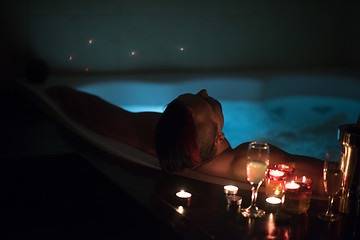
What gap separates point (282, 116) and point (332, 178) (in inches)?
103

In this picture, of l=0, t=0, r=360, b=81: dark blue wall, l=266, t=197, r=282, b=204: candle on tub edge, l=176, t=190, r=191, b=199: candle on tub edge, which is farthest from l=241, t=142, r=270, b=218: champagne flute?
l=0, t=0, r=360, b=81: dark blue wall

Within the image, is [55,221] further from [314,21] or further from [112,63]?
→ [314,21]

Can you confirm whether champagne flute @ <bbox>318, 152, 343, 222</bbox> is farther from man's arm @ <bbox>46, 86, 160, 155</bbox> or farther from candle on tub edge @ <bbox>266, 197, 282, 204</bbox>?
man's arm @ <bbox>46, 86, 160, 155</bbox>

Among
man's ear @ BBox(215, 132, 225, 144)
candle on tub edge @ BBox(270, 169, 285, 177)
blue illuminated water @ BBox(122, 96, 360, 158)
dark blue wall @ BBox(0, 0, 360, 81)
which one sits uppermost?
dark blue wall @ BBox(0, 0, 360, 81)

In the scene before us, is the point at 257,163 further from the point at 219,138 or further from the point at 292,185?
the point at 219,138

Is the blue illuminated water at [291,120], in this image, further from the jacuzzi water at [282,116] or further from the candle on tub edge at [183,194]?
the candle on tub edge at [183,194]

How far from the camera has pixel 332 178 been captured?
983mm

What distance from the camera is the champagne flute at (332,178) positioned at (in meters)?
0.98

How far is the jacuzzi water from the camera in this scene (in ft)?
9.80

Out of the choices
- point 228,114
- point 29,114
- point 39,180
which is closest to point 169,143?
point 39,180

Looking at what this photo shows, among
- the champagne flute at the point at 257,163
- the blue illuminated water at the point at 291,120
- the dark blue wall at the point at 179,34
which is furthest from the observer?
the dark blue wall at the point at 179,34

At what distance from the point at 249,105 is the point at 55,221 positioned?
254cm

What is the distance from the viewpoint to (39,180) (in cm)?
152

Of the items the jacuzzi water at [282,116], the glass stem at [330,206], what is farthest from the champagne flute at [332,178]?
the jacuzzi water at [282,116]
